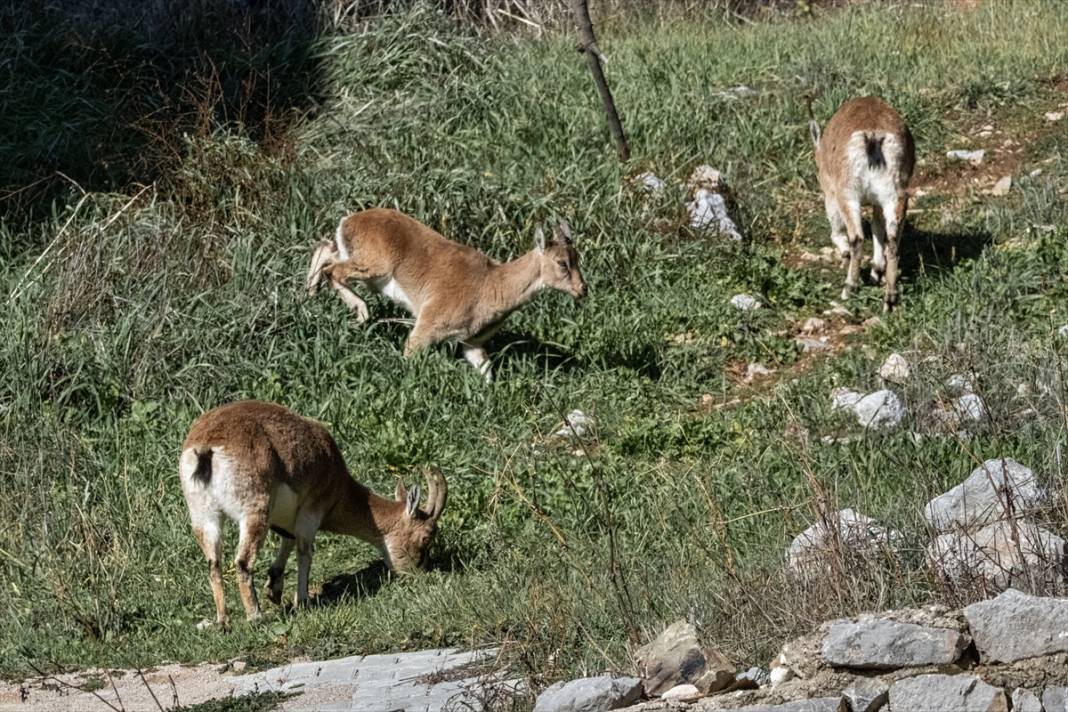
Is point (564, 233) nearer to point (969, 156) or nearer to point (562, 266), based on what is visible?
point (562, 266)

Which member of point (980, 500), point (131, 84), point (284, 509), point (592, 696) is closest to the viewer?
point (592, 696)

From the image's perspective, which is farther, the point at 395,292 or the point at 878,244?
the point at 878,244

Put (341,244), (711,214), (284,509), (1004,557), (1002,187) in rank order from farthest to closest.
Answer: (1002,187) → (711,214) → (341,244) → (284,509) → (1004,557)

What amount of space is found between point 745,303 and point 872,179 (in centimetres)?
144

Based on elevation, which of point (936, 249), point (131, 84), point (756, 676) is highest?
point (756, 676)

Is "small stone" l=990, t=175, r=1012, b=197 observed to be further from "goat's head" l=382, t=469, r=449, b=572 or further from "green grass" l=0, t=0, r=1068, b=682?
"goat's head" l=382, t=469, r=449, b=572

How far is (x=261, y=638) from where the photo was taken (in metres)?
8.54

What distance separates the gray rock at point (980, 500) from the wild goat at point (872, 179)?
519 centimetres

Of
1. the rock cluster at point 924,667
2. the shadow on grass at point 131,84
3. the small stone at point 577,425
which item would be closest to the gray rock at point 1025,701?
the rock cluster at point 924,667

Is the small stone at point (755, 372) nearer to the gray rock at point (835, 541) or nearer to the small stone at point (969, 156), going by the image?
the small stone at point (969, 156)

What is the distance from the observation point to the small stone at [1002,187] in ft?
50.7

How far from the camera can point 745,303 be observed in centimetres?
1376

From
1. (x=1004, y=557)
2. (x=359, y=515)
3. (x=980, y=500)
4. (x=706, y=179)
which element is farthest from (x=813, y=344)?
(x=1004, y=557)

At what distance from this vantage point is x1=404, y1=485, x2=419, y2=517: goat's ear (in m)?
9.84
